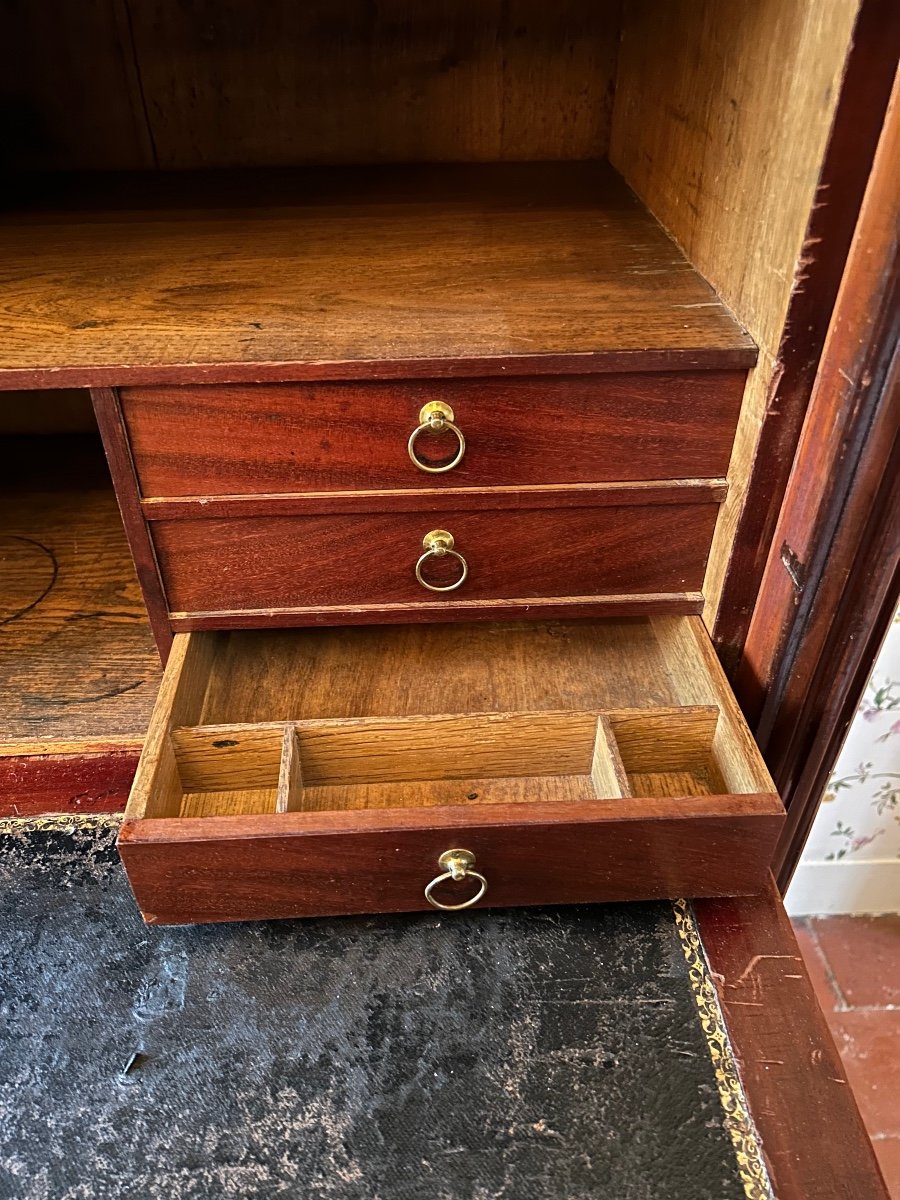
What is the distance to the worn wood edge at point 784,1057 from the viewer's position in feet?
1.82

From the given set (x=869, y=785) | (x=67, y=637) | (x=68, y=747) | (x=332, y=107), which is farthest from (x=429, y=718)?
(x=332, y=107)

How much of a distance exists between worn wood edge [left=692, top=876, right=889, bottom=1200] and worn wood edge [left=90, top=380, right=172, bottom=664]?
1.76 feet

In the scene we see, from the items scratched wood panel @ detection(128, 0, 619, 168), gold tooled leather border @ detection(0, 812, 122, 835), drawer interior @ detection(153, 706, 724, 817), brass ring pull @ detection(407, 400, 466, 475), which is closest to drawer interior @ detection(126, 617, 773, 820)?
drawer interior @ detection(153, 706, 724, 817)

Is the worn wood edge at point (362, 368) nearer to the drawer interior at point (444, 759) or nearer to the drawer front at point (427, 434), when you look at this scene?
the drawer front at point (427, 434)

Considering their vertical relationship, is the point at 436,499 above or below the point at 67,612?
above

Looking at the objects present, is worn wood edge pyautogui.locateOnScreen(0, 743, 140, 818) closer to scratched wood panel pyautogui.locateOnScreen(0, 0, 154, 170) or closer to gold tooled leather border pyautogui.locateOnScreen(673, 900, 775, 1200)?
gold tooled leather border pyautogui.locateOnScreen(673, 900, 775, 1200)

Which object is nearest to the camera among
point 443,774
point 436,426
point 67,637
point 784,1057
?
A: point 784,1057

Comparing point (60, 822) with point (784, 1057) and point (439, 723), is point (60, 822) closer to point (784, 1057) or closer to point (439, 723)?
point (439, 723)

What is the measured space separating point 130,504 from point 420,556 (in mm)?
253

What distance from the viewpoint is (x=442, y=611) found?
84cm

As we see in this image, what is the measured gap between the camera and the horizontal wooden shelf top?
0.69 meters

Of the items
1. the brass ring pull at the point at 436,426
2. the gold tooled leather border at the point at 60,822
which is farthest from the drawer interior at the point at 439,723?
the brass ring pull at the point at 436,426

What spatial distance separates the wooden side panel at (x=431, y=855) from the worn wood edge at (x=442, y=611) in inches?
9.1

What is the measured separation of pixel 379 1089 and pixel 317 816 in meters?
0.19
